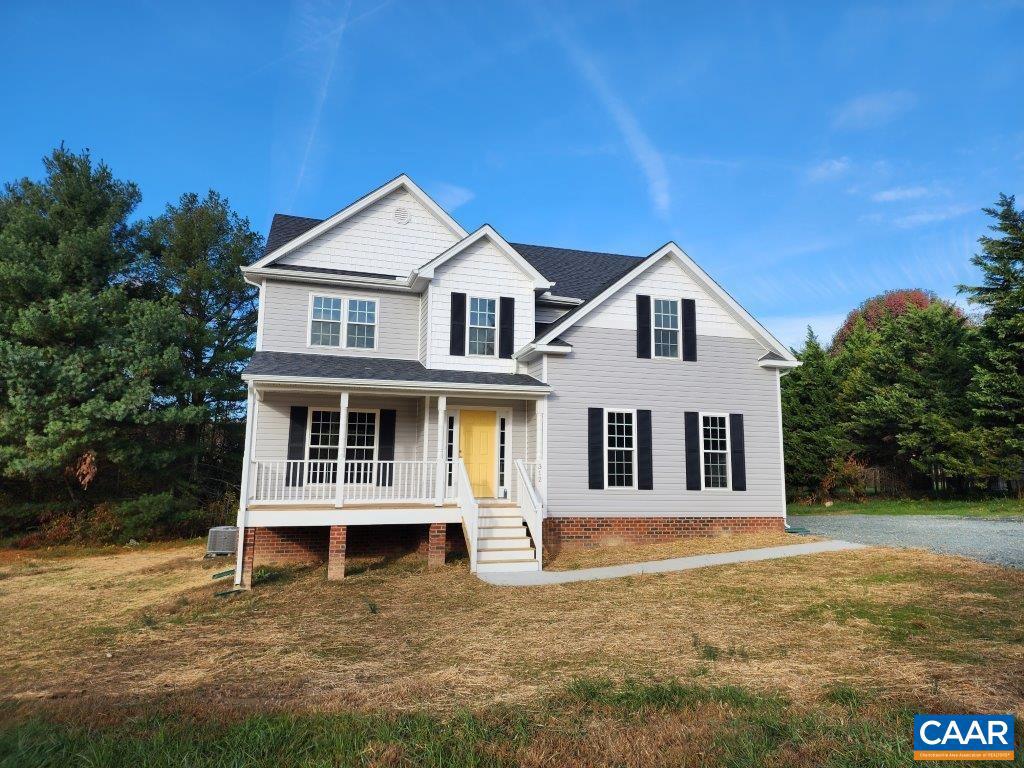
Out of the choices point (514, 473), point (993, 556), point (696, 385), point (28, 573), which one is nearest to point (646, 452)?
point (696, 385)

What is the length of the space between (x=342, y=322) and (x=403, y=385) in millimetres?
3243

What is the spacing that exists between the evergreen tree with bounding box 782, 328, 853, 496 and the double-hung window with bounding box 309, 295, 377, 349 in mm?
18031

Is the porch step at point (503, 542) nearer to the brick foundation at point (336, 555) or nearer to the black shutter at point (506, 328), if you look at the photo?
the brick foundation at point (336, 555)

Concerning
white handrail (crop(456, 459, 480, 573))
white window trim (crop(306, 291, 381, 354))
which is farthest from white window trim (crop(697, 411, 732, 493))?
white window trim (crop(306, 291, 381, 354))

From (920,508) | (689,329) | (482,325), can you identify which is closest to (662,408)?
(689,329)

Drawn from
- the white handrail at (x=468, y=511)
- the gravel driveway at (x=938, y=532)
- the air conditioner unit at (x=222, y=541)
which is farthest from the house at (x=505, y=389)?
the gravel driveway at (x=938, y=532)

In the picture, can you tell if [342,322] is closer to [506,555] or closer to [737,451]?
[506,555]

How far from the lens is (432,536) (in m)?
12.4

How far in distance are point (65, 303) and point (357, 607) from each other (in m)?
13.9

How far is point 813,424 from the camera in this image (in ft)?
81.5

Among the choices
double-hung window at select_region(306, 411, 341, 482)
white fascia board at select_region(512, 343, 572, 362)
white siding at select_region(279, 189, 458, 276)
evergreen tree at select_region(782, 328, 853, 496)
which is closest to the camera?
white fascia board at select_region(512, 343, 572, 362)

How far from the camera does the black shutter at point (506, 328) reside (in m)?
14.9

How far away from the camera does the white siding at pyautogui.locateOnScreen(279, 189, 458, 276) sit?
15000 mm

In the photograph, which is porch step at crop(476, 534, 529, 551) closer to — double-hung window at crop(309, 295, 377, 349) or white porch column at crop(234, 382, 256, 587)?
white porch column at crop(234, 382, 256, 587)
